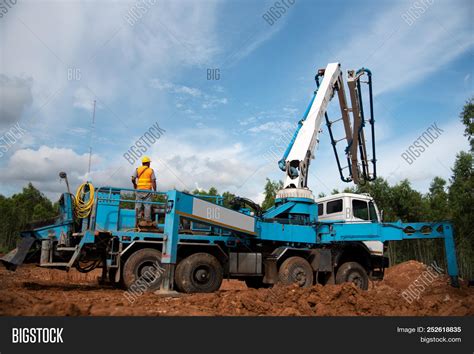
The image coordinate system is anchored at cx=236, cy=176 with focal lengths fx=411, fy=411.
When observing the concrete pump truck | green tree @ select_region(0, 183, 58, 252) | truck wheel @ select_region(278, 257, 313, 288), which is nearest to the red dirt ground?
the concrete pump truck

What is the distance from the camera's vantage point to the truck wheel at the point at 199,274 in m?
8.87

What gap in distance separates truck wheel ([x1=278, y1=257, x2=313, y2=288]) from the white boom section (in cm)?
210

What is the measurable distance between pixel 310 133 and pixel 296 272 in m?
4.01

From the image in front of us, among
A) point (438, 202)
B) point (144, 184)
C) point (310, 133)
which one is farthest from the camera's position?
point (438, 202)

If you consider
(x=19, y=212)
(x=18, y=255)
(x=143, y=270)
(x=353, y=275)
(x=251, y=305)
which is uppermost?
(x=19, y=212)

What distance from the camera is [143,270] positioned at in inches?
358

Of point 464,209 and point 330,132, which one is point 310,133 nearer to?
point 330,132

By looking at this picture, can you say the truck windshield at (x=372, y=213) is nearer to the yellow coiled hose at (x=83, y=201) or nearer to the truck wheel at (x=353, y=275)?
the truck wheel at (x=353, y=275)

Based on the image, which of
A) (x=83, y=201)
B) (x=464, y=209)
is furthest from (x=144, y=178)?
(x=464, y=209)

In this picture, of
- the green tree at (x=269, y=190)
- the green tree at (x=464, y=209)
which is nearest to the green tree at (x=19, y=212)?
the green tree at (x=269, y=190)

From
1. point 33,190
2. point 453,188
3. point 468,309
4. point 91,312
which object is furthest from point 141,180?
point 33,190
